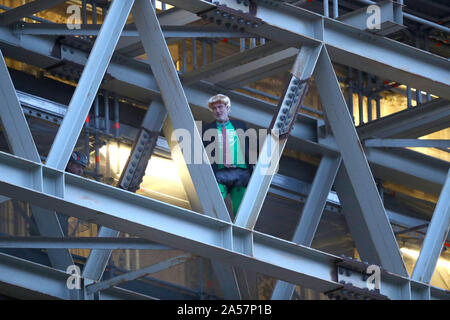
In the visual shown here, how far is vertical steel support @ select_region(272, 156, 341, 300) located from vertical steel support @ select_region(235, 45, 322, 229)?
4.14 meters

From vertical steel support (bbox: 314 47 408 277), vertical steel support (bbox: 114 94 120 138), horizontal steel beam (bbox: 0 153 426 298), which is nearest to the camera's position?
horizontal steel beam (bbox: 0 153 426 298)

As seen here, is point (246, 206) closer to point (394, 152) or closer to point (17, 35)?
point (17, 35)

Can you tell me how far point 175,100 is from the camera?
14867mm

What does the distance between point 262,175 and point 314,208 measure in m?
4.71

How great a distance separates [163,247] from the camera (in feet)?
50.8

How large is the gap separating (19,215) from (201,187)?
594cm

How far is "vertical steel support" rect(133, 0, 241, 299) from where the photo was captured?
577 inches

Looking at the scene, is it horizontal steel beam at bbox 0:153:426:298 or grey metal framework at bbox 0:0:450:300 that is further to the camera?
grey metal framework at bbox 0:0:450:300

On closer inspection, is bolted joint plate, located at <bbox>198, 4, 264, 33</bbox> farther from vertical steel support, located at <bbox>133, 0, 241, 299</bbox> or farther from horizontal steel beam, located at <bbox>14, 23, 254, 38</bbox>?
horizontal steel beam, located at <bbox>14, 23, 254, 38</bbox>

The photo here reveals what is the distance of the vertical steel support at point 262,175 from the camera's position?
573 inches

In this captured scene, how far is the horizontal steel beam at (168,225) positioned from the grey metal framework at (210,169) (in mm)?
14

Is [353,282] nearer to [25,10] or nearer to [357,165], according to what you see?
[357,165]

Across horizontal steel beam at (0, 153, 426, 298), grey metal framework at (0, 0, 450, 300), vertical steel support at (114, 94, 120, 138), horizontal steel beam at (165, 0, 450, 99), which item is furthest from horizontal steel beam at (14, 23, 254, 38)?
horizontal steel beam at (0, 153, 426, 298)

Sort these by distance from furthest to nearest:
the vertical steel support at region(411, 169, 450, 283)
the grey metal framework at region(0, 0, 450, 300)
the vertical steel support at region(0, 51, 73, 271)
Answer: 1. the vertical steel support at region(411, 169, 450, 283)
2. the vertical steel support at region(0, 51, 73, 271)
3. the grey metal framework at region(0, 0, 450, 300)
